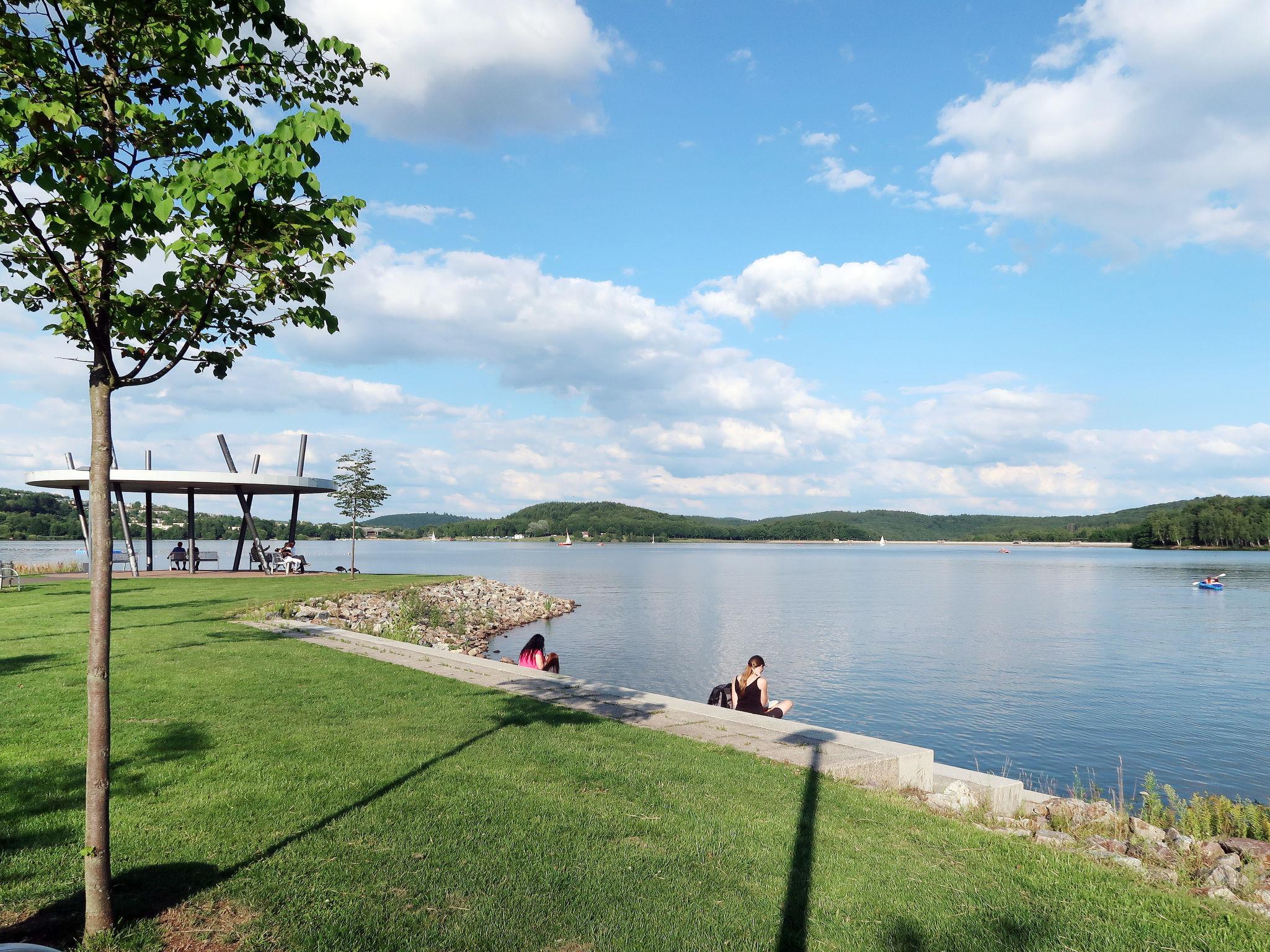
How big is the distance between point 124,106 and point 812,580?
65717 millimetres


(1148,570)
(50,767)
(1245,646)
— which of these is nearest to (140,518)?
(50,767)

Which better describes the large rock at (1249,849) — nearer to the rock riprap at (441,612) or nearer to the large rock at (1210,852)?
the large rock at (1210,852)

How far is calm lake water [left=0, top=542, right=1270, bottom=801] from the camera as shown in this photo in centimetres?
1512

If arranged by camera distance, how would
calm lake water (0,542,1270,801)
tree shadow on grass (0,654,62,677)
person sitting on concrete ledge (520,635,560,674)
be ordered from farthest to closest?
calm lake water (0,542,1270,801)
person sitting on concrete ledge (520,635,560,674)
tree shadow on grass (0,654,62,677)

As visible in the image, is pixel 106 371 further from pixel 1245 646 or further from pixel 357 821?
pixel 1245 646

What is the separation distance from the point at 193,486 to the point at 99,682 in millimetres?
31332

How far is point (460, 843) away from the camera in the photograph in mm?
5184

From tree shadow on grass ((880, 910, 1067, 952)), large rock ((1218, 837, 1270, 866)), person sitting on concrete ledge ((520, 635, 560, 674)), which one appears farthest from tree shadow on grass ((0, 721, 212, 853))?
large rock ((1218, 837, 1270, 866))

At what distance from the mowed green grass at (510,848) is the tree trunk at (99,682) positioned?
0.30 meters

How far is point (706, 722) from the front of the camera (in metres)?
9.70

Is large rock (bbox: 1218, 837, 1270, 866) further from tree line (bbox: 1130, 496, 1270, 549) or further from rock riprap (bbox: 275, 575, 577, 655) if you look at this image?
tree line (bbox: 1130, 496, 1270, 549)

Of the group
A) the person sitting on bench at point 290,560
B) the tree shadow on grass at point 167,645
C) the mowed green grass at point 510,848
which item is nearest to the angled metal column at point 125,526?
the person sitting on bench at point 290,560

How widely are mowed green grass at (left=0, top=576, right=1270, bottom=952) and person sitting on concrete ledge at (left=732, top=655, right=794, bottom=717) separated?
10.3 feet

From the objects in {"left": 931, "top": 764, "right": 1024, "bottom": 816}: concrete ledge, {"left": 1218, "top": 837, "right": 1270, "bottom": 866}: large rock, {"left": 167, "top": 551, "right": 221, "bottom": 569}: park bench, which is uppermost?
{"left": 167, "top": 551, "right": 221, "bottom": 569}: park bench
